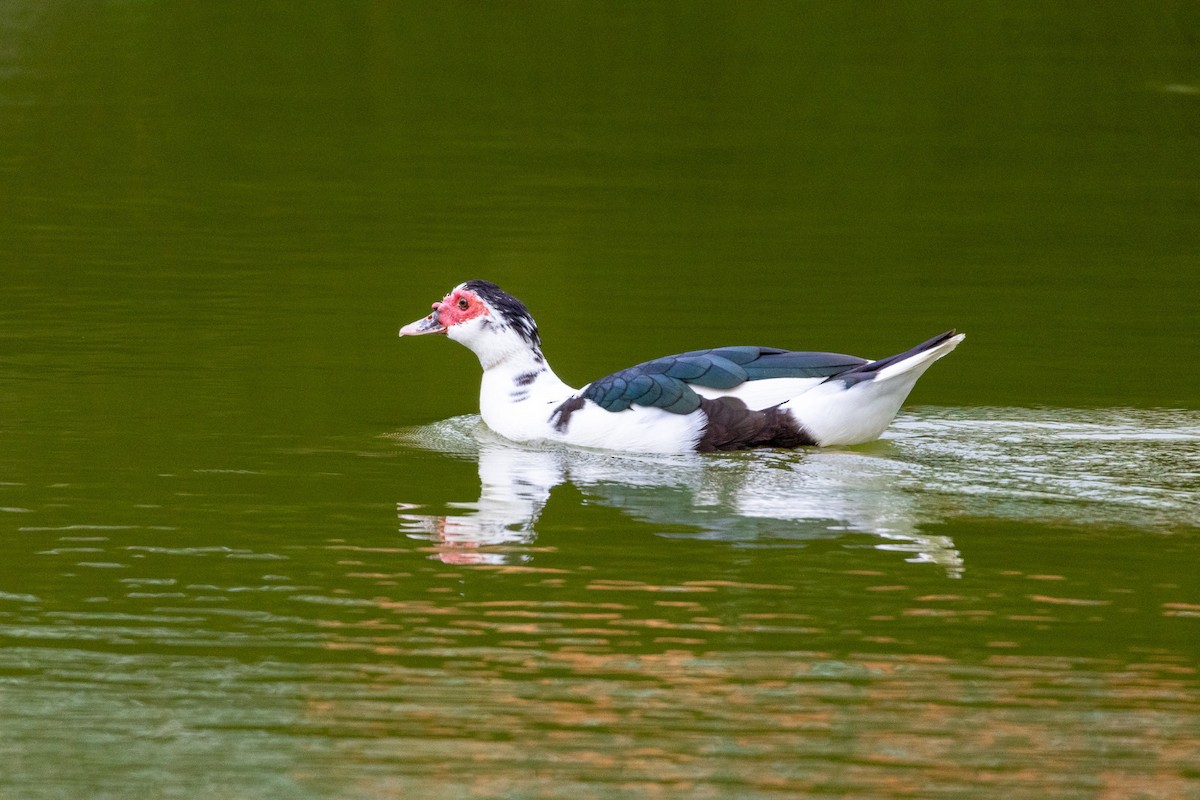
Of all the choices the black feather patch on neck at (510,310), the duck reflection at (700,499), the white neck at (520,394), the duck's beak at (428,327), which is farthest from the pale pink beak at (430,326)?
the duck reflection at (700,499)

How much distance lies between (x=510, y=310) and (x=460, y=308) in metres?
0.32

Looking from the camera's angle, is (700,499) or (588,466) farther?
(588,466)

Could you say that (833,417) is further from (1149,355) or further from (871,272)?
(871,272)

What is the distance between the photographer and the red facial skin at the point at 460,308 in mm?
12211

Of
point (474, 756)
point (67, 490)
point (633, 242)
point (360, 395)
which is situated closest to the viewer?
point (474, 756)

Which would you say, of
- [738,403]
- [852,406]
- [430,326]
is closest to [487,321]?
[430,326]

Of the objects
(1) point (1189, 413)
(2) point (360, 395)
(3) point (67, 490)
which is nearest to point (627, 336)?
(2) point (360, 395)

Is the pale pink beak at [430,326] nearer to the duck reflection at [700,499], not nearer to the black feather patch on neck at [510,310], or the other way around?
the black feather patch on neck at [510,310]

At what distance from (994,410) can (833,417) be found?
1.69 m

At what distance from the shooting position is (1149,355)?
1406 cm

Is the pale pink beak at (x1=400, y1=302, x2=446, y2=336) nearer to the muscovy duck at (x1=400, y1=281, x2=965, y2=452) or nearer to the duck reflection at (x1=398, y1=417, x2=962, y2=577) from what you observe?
the duck reflection at (x1=398, y1=417, x2=962, y2=577)

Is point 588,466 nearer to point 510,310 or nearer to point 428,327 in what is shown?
point 510,310

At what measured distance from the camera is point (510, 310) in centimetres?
1218

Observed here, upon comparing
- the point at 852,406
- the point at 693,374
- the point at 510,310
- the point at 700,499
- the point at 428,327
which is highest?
the point at 510,310
